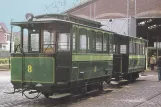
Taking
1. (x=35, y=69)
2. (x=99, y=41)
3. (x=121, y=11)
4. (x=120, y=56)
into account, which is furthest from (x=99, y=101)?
(x=121, y=11)

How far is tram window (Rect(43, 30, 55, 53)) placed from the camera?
14.1 m

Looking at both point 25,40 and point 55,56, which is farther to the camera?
point 25,40

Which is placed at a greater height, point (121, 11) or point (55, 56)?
A: point (121, 11)

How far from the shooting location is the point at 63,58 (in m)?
14.4

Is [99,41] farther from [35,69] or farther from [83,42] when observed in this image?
[35,69]

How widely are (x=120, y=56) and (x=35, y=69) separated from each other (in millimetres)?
8926

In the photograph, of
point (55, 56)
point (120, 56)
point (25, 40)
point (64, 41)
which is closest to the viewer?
point (55, 56)

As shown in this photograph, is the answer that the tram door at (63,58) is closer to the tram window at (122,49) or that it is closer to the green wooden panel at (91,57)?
the green wooden panel at (91,57)

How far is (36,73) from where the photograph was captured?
554 inches

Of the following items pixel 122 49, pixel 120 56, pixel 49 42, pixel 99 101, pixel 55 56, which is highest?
pixel 49 42

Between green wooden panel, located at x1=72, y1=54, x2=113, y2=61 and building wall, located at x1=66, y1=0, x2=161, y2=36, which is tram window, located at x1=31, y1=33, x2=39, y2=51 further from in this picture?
building wall, located at x1=66, y1=0, x2=161, y2=36

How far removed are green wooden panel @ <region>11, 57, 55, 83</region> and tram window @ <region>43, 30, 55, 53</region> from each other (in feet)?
1.40

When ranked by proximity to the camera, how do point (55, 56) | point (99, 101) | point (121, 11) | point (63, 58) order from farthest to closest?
point (121, 11), point (99, 101), point (63, 58), point (55, 56)

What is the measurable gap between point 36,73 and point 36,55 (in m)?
0.65
